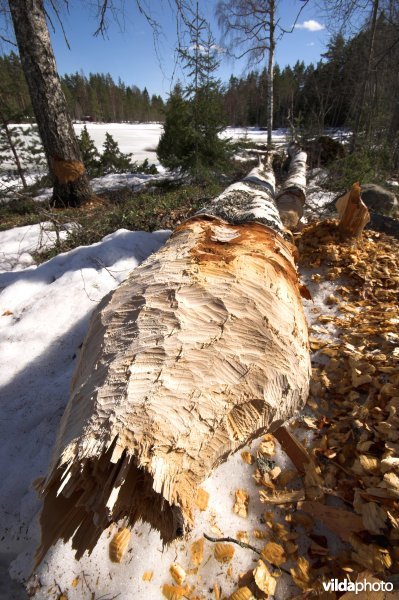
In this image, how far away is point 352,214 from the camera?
10.3ft

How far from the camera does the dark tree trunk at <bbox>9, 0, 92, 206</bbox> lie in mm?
4180

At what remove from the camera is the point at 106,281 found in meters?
2.96

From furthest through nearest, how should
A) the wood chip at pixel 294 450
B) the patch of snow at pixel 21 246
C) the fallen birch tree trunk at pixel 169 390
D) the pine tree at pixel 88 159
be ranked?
the pine tree at pixel 88 159 < the patch of snow at pixel 21 246 < the wood chip at pixel 294 450 < the fallen birch tree trunk at pixel 169 390

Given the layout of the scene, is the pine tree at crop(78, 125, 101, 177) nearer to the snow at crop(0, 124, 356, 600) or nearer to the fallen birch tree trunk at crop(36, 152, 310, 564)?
the snow at crop(0, 124, 356, 600)

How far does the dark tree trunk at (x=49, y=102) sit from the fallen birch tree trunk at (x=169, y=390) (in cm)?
479

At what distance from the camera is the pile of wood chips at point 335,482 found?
1.11m

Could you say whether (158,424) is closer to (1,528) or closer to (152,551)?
(152,551)

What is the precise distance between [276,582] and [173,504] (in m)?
0.75

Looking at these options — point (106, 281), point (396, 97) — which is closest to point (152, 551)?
point (106, 281)

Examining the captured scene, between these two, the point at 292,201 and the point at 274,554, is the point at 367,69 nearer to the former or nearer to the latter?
the point at 292,201

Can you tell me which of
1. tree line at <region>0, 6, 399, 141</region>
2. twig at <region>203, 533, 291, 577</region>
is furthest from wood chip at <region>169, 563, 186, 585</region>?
tree line at <region>0, 6, 399, 141</region>

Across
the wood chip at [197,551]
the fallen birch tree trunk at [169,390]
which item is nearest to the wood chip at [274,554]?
the wood chip at [197,551]

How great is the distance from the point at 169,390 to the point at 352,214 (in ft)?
10.2

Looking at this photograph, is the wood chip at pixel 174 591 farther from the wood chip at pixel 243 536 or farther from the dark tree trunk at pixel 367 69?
the dark tree trunk at pixel 367 69
